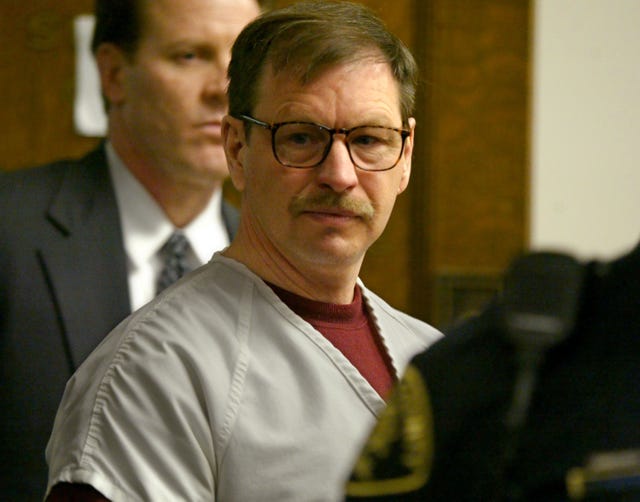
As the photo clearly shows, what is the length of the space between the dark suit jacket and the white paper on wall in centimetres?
75

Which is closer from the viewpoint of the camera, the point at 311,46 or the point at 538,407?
the point at 538,407

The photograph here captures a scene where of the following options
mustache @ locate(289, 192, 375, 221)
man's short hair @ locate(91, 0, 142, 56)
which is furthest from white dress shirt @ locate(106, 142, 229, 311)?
mustache @ locate(289, 192, 375, 221)

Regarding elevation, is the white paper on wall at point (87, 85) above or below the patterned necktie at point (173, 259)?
above

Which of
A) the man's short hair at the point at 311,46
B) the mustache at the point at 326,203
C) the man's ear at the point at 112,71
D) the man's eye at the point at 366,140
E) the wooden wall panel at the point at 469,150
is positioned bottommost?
the wooden wall panel at the point at 469,150

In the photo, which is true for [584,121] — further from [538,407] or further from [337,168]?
[538,407]

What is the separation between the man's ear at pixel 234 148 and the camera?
1347mm

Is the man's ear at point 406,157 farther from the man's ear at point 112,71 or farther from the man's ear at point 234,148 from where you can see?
the man's ear at point 112,71

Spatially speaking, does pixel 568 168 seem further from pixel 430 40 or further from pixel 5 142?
pixel 5 142

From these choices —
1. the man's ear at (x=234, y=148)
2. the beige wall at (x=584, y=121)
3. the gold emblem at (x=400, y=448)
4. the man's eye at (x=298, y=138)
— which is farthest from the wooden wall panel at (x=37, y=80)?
the gold emblem at (x=400, y=448)

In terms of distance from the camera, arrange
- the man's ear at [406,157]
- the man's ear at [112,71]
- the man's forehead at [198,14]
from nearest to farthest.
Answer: the man's ear at [406,157], the man's forehead at [198,14], the man's ear at [112,71]

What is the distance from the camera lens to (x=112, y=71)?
1942 millimetres

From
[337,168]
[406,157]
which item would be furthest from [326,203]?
[406,157]

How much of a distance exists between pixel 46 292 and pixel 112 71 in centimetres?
45

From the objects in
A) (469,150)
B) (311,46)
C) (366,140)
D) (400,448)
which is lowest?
(469,150)
